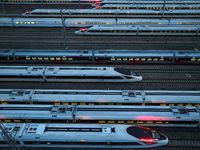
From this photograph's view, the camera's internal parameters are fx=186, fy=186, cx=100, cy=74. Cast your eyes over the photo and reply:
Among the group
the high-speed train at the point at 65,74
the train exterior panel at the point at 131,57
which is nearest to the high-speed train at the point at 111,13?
the train exterior panel at the point at 131,57

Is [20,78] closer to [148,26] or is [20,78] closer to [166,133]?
[166,133]

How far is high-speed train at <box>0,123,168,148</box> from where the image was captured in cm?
2353

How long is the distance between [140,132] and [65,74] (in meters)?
17.9

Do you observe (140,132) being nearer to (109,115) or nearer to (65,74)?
(109,115)

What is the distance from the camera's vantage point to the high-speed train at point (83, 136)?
2353 cm

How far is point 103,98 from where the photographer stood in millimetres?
29094

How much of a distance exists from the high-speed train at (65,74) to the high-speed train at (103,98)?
242 inches

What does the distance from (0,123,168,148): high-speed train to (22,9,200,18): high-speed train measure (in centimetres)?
5054

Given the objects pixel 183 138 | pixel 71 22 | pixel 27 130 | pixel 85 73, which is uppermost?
pixel 71 22

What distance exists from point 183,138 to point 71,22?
47.5 metres

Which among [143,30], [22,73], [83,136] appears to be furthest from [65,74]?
[143,30]

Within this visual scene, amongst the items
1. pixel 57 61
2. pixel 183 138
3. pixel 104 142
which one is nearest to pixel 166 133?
pixel 183 138

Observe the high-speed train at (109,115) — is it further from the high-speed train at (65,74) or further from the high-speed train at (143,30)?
the high-speed train at (143,30)

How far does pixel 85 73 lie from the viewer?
1394 inches
